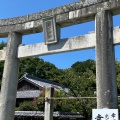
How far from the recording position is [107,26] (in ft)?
19.1

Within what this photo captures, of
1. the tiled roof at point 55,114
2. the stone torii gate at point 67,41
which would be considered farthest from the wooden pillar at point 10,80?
the tiled roof at point 55,114

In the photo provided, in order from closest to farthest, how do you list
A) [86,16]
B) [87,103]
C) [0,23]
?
[86,16] → [0,23] → [87,103]

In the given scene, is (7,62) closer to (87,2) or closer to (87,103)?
(87,2)

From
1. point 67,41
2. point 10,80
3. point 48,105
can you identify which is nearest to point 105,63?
point 67,41

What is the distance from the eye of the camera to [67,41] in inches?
253

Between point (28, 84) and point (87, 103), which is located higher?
point (28, 84)

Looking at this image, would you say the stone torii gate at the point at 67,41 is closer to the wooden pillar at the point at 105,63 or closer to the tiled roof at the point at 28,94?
the wooden pillar at the point at 105,63

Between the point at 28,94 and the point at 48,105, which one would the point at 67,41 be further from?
the point at 28,94

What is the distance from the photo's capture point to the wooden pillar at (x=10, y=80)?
6.65 meters

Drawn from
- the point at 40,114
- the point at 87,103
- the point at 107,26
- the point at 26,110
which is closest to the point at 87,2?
the point at 107,26

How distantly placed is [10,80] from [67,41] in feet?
6.77

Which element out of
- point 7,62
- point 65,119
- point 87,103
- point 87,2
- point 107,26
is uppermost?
point 87,2

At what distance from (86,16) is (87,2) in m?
0.40

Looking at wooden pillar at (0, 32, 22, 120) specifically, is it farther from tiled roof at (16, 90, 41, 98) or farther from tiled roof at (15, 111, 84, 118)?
tiled roof at (16, 90, 41, 98)
